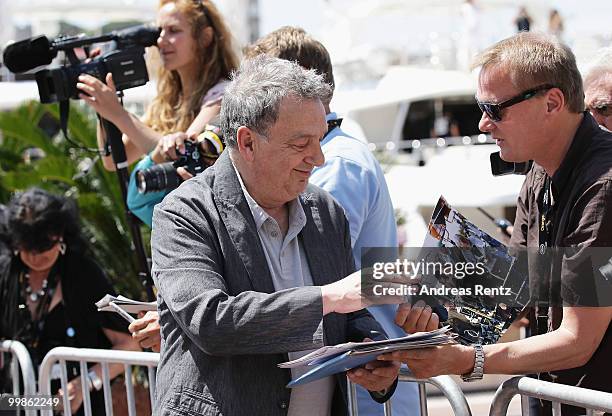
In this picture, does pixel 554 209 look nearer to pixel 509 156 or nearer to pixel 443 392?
pixel 509 156

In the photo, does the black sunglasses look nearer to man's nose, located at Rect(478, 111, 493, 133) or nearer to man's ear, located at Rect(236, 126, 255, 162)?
man's nose, located at Rect(478, 111, 493, 133)

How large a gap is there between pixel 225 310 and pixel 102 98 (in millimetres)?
2227

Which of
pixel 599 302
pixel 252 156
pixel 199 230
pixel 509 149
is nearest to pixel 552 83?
pixel 509 149

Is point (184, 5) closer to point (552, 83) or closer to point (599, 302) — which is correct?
point (552, 83)

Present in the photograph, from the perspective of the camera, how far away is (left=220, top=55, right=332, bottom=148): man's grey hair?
275 centimetres

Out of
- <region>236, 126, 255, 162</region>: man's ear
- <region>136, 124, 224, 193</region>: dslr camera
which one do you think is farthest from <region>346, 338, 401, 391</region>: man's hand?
<region>136, 124, 224, 193</region>: dslr camera

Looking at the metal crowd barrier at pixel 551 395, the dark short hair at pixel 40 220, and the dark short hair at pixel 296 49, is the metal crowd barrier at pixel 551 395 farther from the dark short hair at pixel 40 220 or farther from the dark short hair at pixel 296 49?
the dark short hair at pixel 40 220

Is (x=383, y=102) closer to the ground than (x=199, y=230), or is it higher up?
closer to the ground

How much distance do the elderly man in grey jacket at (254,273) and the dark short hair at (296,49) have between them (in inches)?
29.7

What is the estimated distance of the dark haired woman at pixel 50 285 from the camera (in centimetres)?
478

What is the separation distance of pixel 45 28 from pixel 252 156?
31.9 meters

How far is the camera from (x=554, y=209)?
2969 millimetres

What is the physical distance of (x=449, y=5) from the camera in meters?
29.0

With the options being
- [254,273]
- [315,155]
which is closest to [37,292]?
[254,273]
